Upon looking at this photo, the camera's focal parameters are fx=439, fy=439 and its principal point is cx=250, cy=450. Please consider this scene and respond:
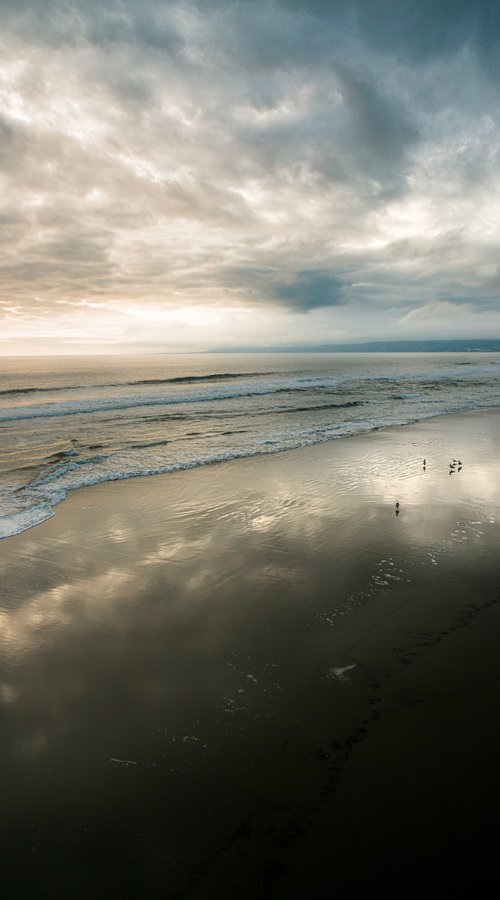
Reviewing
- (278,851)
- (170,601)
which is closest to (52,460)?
(170,601)

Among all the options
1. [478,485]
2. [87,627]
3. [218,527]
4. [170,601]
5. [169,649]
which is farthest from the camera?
[478,485]

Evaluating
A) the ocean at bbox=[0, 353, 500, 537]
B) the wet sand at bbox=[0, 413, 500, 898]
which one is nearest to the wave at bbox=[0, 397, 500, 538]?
the ocean at bbox=[0, 353, 500, 537]

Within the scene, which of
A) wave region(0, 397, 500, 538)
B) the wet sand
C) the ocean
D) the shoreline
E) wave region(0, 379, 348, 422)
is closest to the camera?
the wet sand

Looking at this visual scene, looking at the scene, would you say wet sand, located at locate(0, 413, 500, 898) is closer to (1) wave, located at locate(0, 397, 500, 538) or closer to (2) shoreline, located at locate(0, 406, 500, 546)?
(2) shoreline, located at locate(0, 406, 500, 546)

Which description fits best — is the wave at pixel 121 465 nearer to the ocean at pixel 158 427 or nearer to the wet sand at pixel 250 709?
the ocean at pixel 158 427

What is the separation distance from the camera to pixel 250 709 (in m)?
4.74

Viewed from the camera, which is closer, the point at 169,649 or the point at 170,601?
the point at 169,649

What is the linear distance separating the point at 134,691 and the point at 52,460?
1505 cm

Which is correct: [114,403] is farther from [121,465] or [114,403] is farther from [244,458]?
[244,458]

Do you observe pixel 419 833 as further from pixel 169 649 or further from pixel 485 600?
pixel 485 600

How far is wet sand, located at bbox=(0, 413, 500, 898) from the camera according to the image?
3371 millimetres

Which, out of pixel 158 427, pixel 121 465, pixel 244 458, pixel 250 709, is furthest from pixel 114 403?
pixel 250 709

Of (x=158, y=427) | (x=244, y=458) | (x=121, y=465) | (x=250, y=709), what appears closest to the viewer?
(x=250, y=709)

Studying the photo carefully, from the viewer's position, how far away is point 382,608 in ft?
21.8
